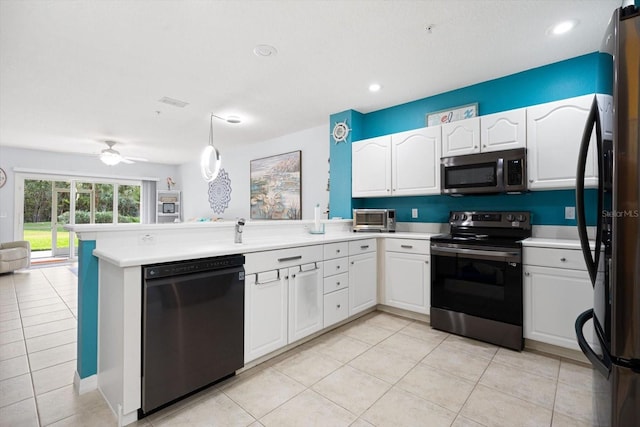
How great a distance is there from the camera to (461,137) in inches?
119

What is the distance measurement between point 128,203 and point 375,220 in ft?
24.1

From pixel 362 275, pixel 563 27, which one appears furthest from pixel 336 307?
pixel 563 27

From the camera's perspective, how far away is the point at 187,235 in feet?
7.88

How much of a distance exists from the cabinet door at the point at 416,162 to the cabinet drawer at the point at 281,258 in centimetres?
135

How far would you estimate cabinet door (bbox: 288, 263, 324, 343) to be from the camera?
8.07 feet

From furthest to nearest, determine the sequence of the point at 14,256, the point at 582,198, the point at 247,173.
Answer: the point at 247,173 < the point at 14,256 < the point at 582,198

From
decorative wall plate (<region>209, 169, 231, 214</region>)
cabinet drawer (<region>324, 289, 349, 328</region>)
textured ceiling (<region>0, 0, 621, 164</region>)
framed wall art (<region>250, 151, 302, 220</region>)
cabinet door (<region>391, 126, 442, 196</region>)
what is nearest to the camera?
textured ceiling (<region>0, 0, 621, 164</region>)

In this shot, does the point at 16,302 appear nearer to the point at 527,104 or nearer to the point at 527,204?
the point at 527,204

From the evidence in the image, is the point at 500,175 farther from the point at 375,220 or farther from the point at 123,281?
the point at 123,281

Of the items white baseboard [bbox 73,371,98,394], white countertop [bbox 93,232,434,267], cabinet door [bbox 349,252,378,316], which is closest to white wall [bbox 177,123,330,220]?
cabinet door [bbox 349,252,378,316]

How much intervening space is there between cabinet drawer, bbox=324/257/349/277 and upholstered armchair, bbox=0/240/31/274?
19.9 ft

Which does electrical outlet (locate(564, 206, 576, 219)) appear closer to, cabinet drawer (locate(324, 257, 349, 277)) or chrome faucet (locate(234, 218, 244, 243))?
cabinet drawer (locate(324, 257, 349, 277))

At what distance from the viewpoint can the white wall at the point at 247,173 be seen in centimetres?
484

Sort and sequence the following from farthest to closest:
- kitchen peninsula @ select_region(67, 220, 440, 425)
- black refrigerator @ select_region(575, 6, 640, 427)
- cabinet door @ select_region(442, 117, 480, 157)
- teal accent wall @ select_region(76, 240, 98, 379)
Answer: cabinet door @ select_region(442, 117, 480, 157) < teal accent wall @ select_region(76, 240, 98, 379) < kitchen peninsula @ select_region(67, 220, 440, 425) < black refrigerator @ select_region(575, 6, 640, 427)
